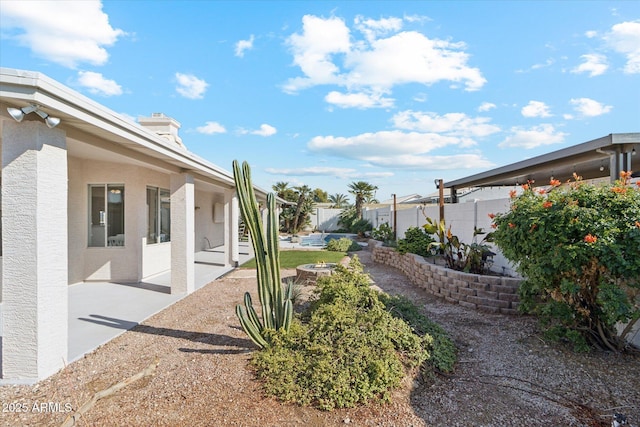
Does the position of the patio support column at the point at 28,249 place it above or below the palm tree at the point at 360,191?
below

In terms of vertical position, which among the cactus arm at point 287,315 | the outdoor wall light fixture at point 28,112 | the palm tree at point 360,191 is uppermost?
the palm tree at point 360,191

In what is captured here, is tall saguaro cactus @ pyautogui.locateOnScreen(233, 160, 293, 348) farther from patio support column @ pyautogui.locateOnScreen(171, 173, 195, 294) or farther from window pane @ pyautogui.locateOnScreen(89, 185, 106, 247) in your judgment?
window pane @ pyautogui.locateOnScreen(89, 185, 106, 247)

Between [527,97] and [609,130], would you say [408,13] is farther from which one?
[609,130]

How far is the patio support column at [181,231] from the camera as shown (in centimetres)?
786

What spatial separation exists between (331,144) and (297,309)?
20776 millimetres

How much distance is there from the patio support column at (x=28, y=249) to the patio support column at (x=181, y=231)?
12.7 feet

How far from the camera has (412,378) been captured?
12.4 ft

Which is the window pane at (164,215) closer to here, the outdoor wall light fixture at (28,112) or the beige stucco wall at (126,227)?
the beige stucco wall at (126,227)

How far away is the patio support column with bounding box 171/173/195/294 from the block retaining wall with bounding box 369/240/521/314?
5921 mm

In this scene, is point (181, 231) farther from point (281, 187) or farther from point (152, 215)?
point (281, 187)

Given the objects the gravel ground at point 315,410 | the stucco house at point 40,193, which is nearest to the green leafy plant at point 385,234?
the gravel ground at point 315,410

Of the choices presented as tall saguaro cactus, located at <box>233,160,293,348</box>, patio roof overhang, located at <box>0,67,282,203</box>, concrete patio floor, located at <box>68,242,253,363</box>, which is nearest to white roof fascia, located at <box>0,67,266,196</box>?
patio roof overhang, located at <box>0,67,282,203</box>

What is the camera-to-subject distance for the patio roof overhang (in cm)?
330

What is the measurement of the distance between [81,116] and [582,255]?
6212 mm
